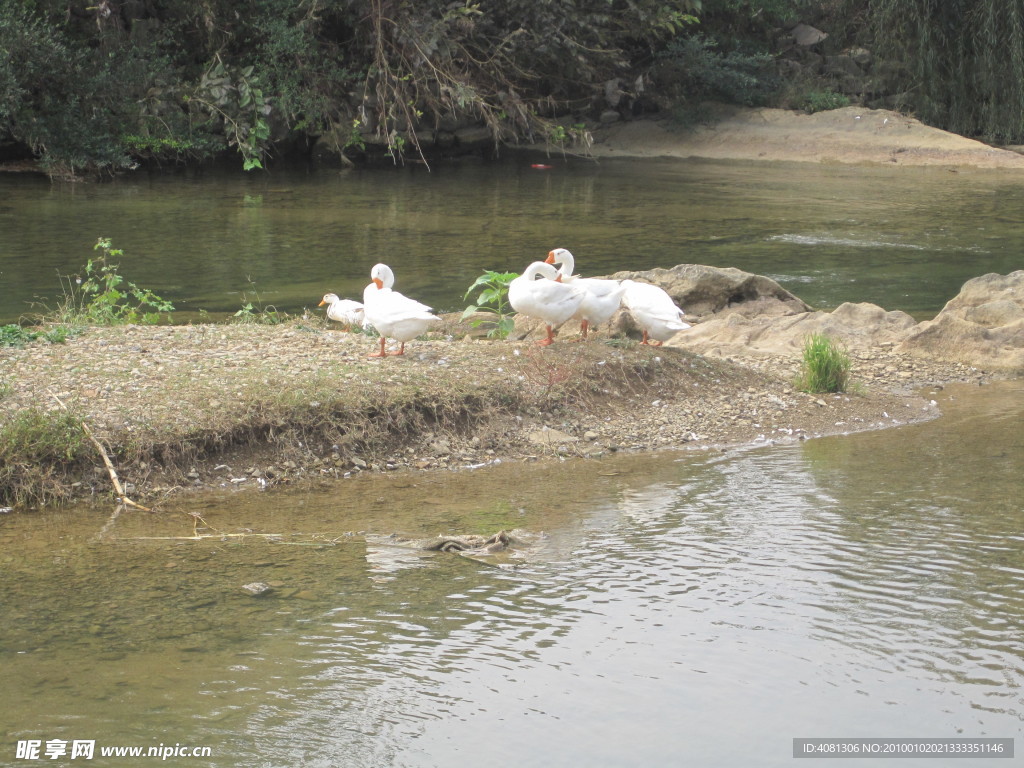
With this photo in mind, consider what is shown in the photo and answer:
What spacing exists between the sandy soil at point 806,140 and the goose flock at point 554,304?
2013 cm

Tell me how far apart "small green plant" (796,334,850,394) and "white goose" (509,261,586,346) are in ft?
6.18

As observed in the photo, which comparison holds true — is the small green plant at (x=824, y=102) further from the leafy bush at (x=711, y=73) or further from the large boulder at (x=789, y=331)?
the large boulder at (x=789, y=331)

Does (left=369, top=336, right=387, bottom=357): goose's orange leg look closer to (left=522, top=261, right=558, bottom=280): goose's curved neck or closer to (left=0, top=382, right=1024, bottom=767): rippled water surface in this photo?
(left=522, top=261, right=558, bottom=280): goose's curved neck

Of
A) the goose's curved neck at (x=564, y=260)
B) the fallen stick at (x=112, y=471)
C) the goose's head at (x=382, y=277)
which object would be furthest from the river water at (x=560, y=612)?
the goose's head at (x=382, y=277)

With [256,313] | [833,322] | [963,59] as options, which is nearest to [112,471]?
[256,313]

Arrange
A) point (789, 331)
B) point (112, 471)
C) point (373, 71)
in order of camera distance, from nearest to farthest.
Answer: point (112, 471) → point (789, 331) → point (373, 71)

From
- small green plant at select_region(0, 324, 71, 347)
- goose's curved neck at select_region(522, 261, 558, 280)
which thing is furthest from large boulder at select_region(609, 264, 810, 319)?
small green plant at select_region(0, 324, 71, 347)

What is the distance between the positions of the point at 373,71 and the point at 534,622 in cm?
2034

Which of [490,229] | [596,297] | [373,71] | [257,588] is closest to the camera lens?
[257,588]

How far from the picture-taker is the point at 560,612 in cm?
500

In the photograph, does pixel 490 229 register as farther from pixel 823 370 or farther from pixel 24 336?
pixel 24 336

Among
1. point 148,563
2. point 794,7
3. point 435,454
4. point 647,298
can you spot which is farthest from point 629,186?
point 148,563

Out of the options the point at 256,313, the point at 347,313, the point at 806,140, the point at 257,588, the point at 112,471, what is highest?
the point at 806,140

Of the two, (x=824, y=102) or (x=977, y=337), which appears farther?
(x=824, y=102)
